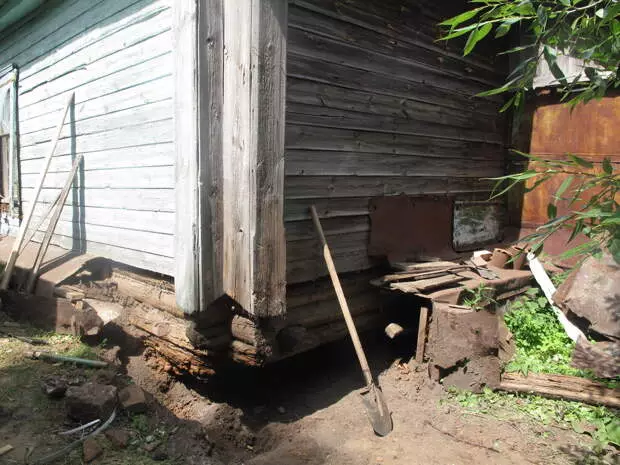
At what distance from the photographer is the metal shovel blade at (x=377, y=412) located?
365 cm

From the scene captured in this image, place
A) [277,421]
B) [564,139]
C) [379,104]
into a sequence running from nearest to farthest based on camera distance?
[277,421] < [379,104] < [564,139]

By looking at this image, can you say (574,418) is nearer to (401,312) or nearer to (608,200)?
(401,312)

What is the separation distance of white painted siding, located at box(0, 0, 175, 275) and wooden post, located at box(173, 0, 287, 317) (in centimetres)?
49

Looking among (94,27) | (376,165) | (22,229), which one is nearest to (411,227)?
(376,165)

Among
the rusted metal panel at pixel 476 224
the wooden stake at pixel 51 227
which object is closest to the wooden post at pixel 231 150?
the wooden stake at pixel 51 227

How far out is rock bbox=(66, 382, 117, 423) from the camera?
2914mm

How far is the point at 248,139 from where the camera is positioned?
10.9 feet

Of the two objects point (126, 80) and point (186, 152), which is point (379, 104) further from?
point (126, 80)

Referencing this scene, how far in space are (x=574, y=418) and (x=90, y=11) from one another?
5.97 meters

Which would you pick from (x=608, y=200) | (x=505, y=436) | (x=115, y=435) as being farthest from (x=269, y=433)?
(x=608, y=200)

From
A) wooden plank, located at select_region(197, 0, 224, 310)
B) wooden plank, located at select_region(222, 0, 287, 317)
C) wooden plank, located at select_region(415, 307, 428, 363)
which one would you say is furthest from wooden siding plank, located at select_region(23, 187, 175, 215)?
wooden plank, located at select_region(415, 307, 428, 363)

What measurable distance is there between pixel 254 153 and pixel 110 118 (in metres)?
2.14

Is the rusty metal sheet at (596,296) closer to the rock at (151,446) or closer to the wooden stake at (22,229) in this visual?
the rock at (151,446)

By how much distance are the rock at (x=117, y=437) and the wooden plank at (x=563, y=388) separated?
3.08 metres
